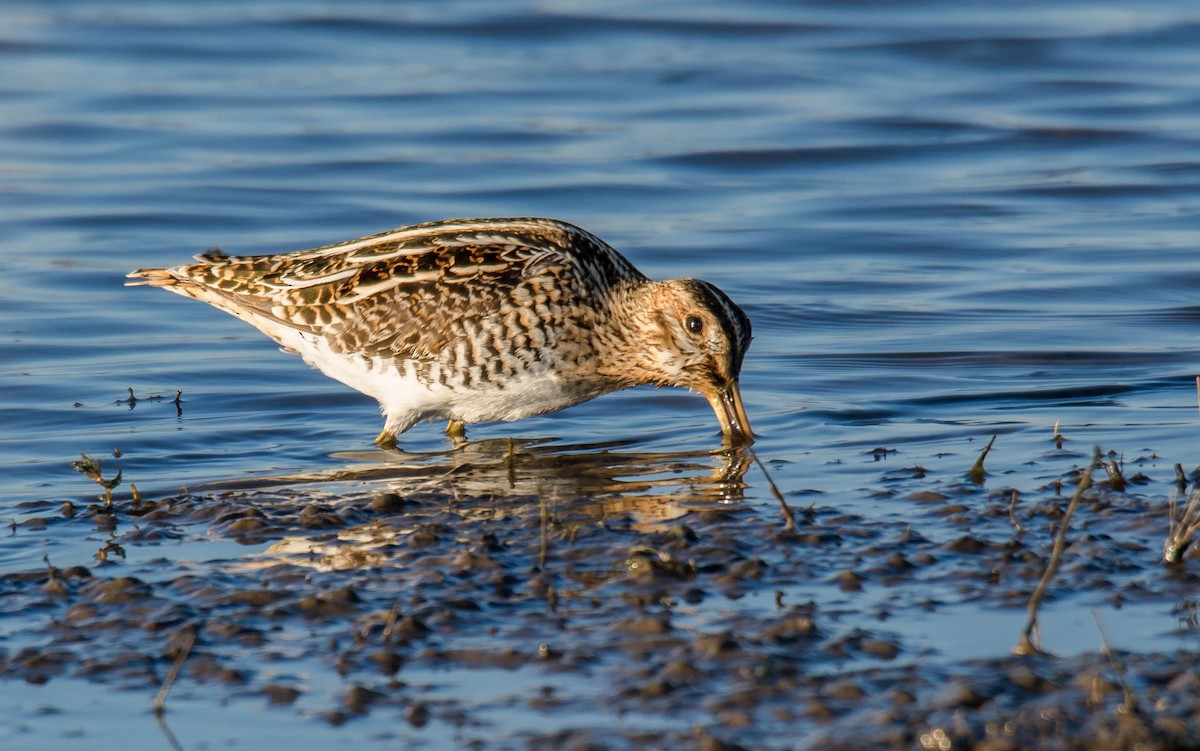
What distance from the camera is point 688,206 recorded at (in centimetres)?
1515

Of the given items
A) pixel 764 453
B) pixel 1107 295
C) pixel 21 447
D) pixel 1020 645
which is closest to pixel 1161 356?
pixel 1107 295

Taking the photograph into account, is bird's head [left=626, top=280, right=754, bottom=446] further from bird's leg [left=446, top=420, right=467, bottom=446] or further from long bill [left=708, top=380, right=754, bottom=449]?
bird's leg [left=446, top=420, right=467, bottom=446]

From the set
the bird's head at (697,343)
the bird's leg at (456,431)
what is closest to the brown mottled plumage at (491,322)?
the bird's head at (697,343)

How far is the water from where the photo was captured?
8891 mm

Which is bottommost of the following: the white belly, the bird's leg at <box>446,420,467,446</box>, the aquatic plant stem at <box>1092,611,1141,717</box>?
the aquatic plant stem at <box>1092,611,1141,717</box>

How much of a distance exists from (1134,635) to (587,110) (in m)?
13.4

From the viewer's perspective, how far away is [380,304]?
8.62 metres

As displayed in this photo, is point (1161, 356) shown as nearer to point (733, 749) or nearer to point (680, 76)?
point (733, 749)

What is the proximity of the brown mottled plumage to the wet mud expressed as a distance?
0.83 meters

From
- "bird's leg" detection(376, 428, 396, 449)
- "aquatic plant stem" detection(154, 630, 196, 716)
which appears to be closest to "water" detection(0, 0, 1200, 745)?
"bird's leg" detection(376, 428, 396, 449)

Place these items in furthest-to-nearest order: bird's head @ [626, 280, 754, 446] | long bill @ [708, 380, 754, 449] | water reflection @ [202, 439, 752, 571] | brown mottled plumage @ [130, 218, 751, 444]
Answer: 1. long bill @ [708, 380, 754, 449]
2. bird's head @ [626, 280, 754, 446]
3. brown mottled plumage @ [130, 218, 751, 444]
4. water reflection @ [202, 439, 752, 571]

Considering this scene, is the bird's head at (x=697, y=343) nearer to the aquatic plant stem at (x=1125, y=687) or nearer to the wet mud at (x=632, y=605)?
the wet mud at (x=632, y=605)

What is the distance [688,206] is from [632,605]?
9634 millimetres

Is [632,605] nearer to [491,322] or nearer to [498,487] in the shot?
[498,487]
